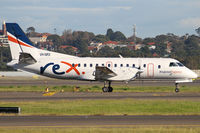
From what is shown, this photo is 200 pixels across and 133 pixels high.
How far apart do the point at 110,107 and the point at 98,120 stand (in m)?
6.87

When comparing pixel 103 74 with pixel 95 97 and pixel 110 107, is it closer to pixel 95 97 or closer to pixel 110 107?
pixel 95 97

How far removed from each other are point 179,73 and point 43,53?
14.2 m

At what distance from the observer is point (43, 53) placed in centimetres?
4456

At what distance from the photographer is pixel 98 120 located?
22.6 metres

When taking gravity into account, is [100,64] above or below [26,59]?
below

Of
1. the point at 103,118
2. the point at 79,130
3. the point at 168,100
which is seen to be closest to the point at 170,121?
the point at 103,118

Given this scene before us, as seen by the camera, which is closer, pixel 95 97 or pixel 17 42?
pixel 95 97

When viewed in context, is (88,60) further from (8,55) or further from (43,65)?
(8,55)

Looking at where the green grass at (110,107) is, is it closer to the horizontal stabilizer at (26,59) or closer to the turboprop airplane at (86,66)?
the turboprop airplane at (86,66)

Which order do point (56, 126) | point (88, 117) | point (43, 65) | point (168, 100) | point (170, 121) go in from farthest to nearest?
point (43, 65), point (168, 100), point (88, 117), point (170, 121), point (56, 126)

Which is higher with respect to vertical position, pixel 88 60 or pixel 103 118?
pixel 88 60

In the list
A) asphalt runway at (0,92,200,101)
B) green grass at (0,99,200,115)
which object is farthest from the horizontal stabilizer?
green grass at (0,99,200,115)

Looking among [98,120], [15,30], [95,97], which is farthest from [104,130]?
[15,30]

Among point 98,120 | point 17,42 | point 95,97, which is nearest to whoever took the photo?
point 98,120
